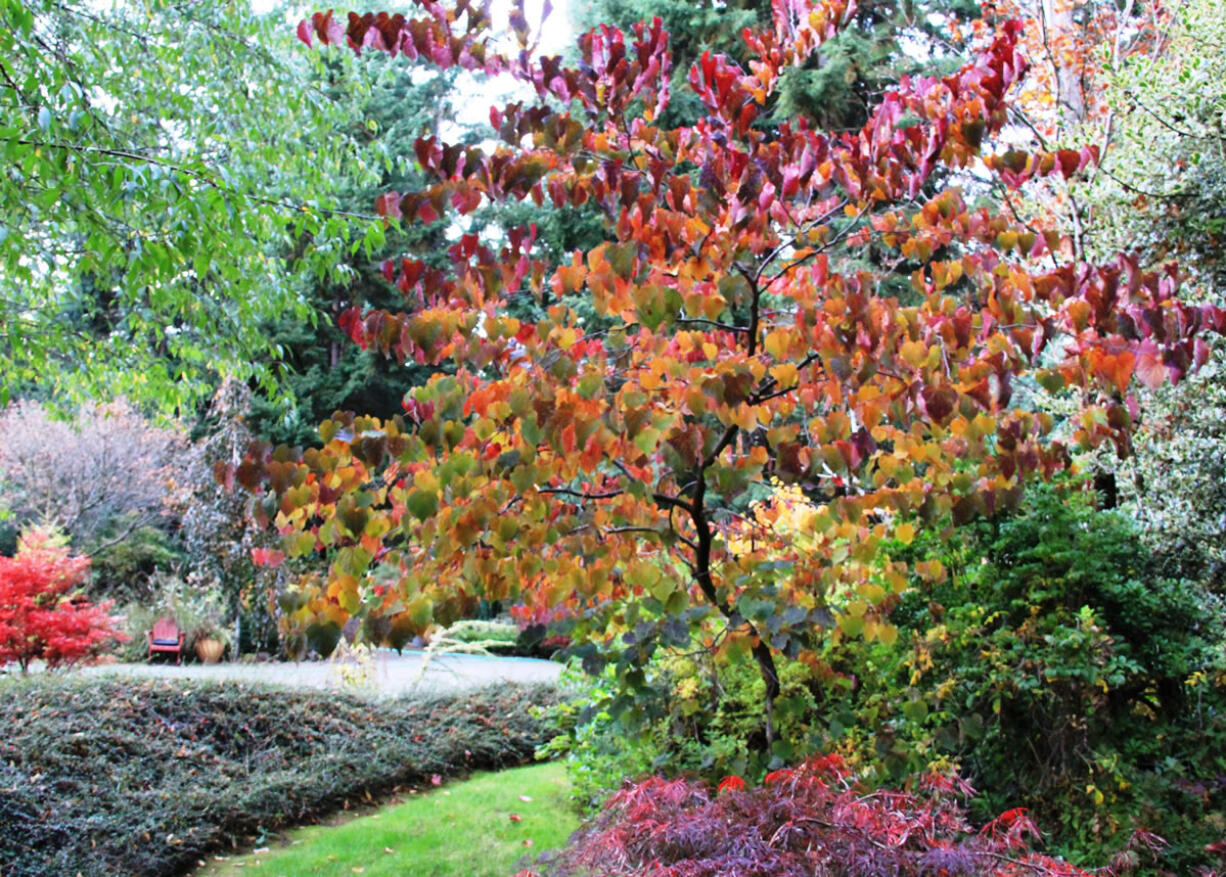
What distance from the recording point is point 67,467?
1495cm

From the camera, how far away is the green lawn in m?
4.21

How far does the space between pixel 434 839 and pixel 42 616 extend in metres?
4.39

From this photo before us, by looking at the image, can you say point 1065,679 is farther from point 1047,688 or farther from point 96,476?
point 96,476

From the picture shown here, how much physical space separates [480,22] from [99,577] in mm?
15897

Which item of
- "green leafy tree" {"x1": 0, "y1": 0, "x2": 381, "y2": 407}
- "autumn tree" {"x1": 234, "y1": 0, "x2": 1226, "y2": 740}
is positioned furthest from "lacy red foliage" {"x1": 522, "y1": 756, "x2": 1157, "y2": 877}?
"green leafy tree" {"x1": 0, "y1": 0, "x2": 381, "y2": 407}

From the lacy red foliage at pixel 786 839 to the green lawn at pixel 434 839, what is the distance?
2345mm

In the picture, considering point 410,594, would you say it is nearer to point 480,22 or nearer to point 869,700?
point 480,22

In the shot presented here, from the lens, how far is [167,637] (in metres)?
11.1

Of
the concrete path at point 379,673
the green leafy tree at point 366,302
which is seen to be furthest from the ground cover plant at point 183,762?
the green leafy tree at point 366,302

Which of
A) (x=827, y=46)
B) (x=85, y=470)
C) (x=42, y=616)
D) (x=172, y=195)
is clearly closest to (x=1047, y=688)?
(x=172, y=195)

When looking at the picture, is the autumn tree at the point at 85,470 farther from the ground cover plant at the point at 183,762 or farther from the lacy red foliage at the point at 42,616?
the ground cover plant at the point at 183,762

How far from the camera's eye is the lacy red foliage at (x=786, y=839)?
1.57 meters

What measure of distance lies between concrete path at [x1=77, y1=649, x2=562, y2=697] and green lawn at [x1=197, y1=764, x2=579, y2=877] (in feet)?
5.28

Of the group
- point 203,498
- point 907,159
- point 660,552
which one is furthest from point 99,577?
point 907,159
